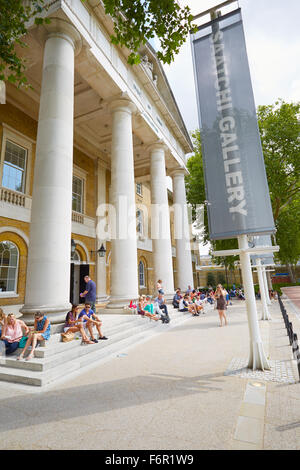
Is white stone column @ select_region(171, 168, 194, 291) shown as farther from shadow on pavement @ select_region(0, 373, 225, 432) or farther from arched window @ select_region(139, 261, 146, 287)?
shadow on pavement @ select_region(0, 373, 225, 432)

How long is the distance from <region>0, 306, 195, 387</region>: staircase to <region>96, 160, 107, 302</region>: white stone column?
825 centimetres

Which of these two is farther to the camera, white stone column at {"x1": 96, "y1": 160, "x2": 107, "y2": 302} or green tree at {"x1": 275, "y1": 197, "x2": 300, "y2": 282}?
green tree at {"x1": 275, "y1": 197, "x2": 300, "y2": 282}

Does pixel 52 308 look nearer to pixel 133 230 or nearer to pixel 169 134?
pixel 133 230

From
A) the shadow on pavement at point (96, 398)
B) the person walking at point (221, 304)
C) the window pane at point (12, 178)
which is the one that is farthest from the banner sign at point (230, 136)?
the window pane at point (12, 178)

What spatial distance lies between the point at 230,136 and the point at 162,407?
5325 millimetres

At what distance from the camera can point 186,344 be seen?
23.2ft

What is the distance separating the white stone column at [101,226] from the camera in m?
16.2

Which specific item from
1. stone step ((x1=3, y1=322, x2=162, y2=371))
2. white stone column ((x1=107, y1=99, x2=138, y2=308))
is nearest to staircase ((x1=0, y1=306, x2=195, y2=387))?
stone step ((x1=3, y1=322, x2=162, y2=371))

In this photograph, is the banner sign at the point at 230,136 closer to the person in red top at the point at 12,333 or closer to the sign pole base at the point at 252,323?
the sign pole base at the point at 252,323

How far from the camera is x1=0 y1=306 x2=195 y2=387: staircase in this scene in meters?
4.63

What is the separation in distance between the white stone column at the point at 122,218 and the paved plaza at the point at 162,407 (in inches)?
189

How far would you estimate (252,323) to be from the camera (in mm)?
5086

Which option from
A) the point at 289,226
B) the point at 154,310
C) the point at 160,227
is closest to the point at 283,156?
the point at 289,226
